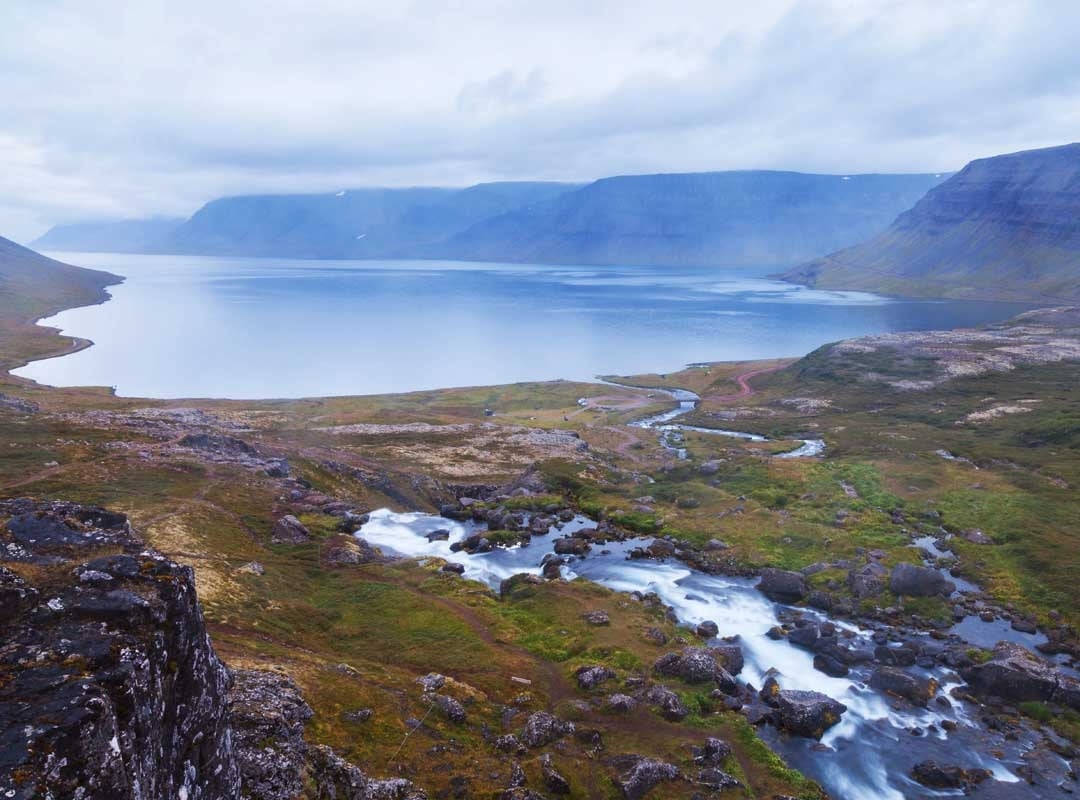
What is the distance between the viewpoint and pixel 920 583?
6419cm

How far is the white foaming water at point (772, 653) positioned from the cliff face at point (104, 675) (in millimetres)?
34334

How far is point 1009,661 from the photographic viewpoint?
51.0m

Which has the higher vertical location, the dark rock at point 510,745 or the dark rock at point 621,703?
the dark rock at point 510,745

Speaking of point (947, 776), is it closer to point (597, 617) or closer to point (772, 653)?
point (772, 653)

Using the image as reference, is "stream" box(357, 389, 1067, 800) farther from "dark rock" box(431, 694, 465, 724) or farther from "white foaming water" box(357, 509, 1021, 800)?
"dark rock" box(431, 694, 465, 724)

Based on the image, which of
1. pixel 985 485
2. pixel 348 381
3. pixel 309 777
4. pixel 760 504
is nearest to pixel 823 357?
pixel 985 485

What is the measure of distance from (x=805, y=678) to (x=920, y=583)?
1922cm

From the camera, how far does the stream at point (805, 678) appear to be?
42.8m

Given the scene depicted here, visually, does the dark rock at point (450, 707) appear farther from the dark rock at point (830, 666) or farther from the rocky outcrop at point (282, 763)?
the dark rock at point (830, 666)

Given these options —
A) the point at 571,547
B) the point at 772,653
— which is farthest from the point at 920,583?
the point at 571,547

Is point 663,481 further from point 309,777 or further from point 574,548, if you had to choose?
point 309,777

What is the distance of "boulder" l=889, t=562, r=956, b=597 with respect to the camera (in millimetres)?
64125

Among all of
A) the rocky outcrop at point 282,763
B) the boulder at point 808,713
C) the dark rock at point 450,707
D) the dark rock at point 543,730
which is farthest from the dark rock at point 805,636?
the rocky outcrop at point 282,763

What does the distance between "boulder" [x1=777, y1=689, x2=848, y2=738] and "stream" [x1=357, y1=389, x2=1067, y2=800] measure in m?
0.54
